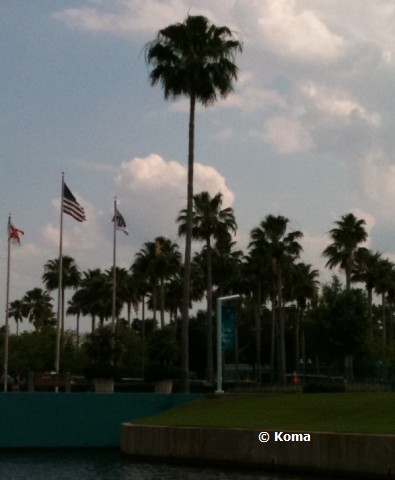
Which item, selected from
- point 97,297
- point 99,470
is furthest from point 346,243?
point 99,470

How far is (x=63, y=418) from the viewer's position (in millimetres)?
52312

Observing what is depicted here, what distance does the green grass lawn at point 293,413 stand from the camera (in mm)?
40750

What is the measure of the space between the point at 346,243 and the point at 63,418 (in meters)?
51.6

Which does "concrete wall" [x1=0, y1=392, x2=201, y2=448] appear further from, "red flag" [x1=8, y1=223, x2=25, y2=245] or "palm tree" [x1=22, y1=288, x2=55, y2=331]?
"palm tree" [x1=22, y1=288, x2=55, y2=331]

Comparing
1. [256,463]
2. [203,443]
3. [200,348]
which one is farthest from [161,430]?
[200,348]

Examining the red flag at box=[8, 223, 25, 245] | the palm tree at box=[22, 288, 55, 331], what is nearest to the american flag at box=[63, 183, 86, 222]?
the red flag at box=[8, 223, 25, 245]

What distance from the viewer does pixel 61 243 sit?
64.5 metres

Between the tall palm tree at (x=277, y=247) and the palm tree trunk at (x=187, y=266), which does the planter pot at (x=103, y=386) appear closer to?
the palm tree trunk at (x=187, y=266)

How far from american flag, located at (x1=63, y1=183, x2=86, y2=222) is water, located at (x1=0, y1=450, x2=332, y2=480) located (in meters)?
17.5

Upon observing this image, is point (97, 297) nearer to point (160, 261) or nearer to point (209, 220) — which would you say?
point (160, 261)

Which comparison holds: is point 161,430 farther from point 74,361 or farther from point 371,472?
point 74,361

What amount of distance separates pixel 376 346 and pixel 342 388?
4390cm

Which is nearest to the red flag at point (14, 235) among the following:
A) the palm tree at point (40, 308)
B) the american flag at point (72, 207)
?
the american flag at point (72, 207)

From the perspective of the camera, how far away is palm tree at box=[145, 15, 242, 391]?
2370 inches
